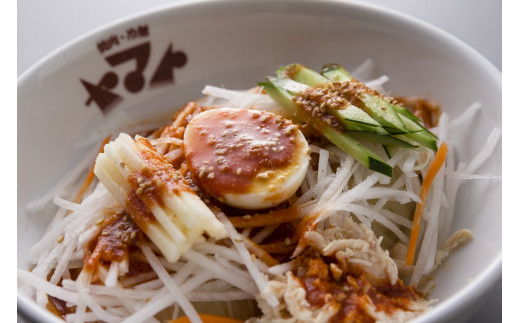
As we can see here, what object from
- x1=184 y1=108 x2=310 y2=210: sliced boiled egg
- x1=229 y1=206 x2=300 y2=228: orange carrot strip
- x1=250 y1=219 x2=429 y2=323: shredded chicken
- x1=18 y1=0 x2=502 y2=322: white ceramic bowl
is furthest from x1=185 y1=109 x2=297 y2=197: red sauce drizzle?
x1=18 y1=0 x2=502 y2=322: white ceramic bowl

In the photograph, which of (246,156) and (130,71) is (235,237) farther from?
(130,71)

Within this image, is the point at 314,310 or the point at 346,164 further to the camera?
the point at 346,164

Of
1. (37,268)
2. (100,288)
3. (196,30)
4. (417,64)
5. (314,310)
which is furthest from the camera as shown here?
(196,30)

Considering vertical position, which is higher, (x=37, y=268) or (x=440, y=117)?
(x=440, y=117)

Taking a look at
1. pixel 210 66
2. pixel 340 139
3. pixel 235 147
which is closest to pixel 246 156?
pixel 235 147

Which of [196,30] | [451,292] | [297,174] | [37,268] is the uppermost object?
[196,30]

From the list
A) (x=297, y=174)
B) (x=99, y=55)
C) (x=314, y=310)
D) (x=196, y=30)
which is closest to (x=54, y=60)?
(x=99, y=55)

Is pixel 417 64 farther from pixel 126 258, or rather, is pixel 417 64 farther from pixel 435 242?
pixel 126 258
